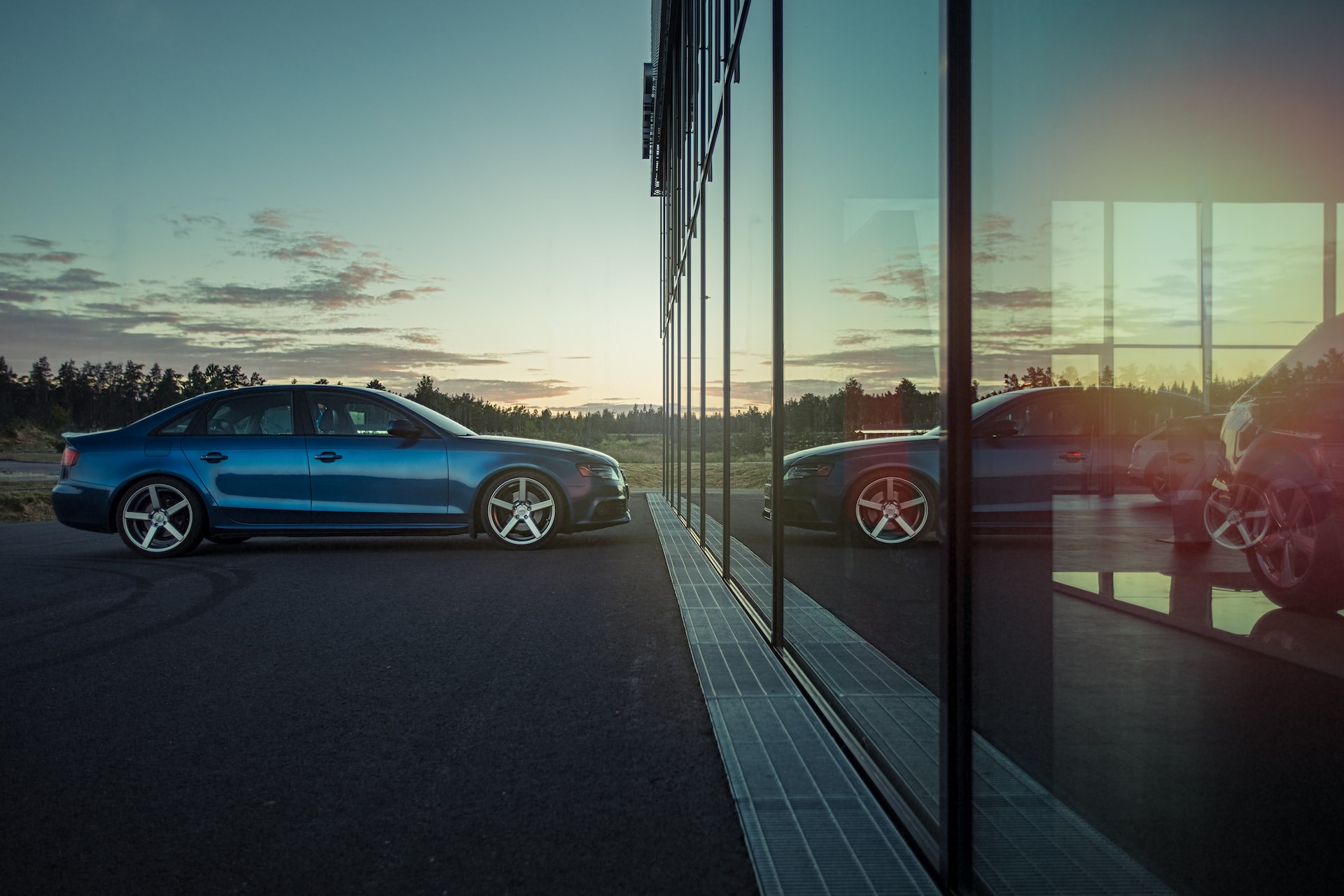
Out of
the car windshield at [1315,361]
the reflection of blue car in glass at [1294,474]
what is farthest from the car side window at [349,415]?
the car windshield at [1315,361]

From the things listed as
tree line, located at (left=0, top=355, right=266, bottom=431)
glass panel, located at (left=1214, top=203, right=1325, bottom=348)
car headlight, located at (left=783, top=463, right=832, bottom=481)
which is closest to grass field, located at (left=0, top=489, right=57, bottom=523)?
car headlight, located at (left=783, top=463, right=832, bottom=481)

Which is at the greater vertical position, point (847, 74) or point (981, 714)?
point (847, 74)

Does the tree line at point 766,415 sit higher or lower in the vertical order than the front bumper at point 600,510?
higher

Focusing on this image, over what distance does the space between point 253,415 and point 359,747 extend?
22.2 ft

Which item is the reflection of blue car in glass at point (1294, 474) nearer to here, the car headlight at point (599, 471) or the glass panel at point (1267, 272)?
the glass panel at point (1267, 272)

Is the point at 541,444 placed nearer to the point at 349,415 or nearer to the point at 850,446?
the point at 349,415

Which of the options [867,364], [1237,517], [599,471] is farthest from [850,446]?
[599,471]

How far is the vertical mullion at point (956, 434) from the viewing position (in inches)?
79.2

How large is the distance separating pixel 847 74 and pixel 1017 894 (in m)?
3.00

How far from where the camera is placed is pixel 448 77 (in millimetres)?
16906

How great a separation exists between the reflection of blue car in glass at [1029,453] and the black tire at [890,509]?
0.03 ft

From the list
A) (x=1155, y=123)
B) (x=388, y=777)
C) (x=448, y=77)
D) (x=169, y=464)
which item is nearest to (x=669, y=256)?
(x=448, y=77)

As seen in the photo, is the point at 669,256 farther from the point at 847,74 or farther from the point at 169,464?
the point at 847,74

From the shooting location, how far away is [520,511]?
359 inches
